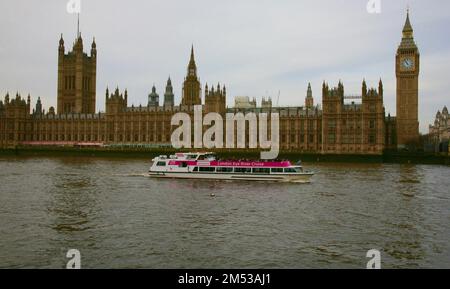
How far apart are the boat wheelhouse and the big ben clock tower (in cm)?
6964

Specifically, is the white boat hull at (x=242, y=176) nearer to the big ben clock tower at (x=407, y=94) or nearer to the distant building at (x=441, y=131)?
the big ben clock tower at (x=407, y=94)

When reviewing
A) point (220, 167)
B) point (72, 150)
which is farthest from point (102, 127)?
point (220, 167)

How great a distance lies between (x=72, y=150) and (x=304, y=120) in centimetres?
5852

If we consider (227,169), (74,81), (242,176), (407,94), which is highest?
(74,81)

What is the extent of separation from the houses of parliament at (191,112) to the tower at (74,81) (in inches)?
12.0

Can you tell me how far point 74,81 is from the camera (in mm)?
145625

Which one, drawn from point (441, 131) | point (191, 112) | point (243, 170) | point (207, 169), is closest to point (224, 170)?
point (207, 169)

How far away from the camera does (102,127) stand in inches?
4897

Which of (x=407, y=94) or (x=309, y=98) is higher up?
(x=309, y=98)

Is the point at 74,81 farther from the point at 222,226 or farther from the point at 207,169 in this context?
the point at 222,226

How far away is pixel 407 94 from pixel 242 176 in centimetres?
7574

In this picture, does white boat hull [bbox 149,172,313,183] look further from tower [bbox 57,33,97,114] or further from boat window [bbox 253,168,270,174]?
tower [bbox 57,33,97,114]

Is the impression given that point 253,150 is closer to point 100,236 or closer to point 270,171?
point 270,171
